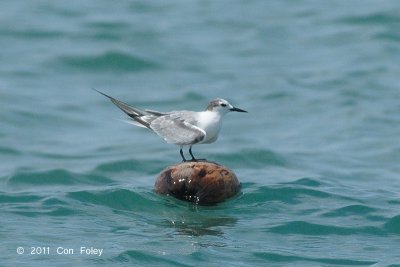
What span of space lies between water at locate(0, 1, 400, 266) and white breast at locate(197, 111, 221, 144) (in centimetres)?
78

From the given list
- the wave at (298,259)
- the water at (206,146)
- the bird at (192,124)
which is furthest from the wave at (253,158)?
the wave at (298,259)

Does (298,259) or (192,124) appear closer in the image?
(298,259)

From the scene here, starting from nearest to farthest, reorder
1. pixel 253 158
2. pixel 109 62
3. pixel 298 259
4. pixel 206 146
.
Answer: pixel 298 259
pixel 253 158
pixel 206 146
pixel 109 62

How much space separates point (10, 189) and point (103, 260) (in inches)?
129

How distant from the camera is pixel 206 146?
52.9 feet

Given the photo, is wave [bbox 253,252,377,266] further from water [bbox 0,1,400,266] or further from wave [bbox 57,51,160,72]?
wave [bbox 57,51,160,72]

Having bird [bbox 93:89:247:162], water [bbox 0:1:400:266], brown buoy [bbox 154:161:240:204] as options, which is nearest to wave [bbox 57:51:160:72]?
water [bbox 0:1:400:266]

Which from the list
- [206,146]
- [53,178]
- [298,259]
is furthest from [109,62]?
[298,259]

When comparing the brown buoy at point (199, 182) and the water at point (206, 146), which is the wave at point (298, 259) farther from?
the brown buoy at point (199, 182)

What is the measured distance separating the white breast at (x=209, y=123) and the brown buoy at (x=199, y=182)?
0.28 metres

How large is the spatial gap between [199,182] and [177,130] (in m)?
0.57

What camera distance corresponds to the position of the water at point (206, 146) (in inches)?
432

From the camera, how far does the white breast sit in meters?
10.9

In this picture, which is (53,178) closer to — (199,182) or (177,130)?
(177,130)
